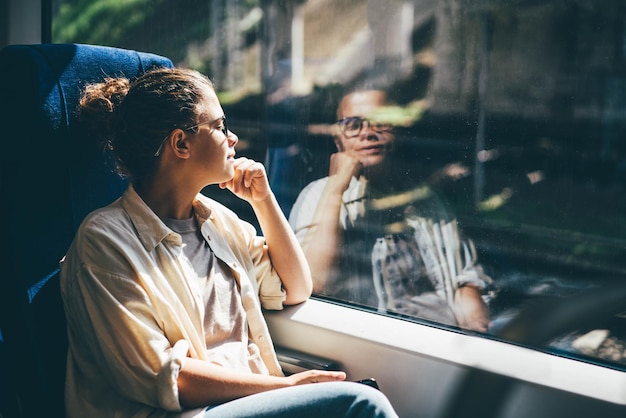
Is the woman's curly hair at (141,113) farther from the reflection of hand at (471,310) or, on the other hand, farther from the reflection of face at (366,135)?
the reflection of hand at (471,310)

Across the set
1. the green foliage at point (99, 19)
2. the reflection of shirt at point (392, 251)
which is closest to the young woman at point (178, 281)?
the reflection of shirt at point (392, 251)

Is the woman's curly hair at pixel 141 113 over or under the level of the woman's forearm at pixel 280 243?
over

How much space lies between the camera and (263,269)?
172 centimetres

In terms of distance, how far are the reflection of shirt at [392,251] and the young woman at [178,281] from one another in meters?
0.17

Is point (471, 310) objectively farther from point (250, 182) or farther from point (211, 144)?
point (211, 144)

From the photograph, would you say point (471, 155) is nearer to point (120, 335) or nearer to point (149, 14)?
point (120, 335)

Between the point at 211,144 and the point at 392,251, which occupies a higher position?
the point at 211,144

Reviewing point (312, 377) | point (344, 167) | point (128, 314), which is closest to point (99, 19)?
point (344, 167)

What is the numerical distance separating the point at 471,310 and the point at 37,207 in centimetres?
104

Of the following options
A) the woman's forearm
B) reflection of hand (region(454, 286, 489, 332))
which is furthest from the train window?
the woman's forearm

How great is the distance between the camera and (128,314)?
1.26 m

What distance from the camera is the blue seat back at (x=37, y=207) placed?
4.49 feet

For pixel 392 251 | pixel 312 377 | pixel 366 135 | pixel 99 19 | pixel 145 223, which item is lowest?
pixel 312 377

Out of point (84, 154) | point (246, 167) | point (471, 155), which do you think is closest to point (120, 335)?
point (84, 154)
